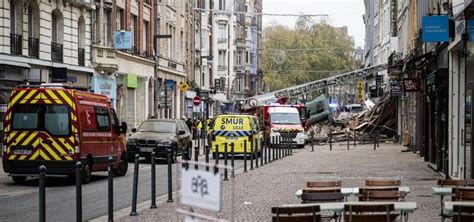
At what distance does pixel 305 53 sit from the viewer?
99438 mm

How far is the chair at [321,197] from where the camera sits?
1173 centimetres

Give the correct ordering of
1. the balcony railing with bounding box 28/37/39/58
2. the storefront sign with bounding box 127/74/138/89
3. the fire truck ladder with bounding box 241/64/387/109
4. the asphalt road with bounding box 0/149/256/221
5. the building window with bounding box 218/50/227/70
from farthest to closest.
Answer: the building window with bounding box 218/50/227/70 < the fire truck ladder with bounding box 241/64/387/109 < the storefront sign with bounding box 127/74/138/89 < the balcony railing with bounding box 28/37/39/58 < the asphalt road with bounding box 0/149/256/221

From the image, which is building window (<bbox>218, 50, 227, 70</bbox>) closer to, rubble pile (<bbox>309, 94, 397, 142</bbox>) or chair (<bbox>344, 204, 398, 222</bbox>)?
rubble pile (<bbox>309, 94, 397, 142</bbox>)

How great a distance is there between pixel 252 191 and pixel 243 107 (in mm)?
40628

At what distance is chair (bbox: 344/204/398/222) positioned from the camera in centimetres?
919

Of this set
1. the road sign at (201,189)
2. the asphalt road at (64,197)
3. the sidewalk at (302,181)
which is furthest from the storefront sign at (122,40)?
the road sign at (201,189)

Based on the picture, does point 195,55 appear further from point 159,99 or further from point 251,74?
point 251,74

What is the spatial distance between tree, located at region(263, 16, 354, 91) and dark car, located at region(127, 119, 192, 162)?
69.5 metres

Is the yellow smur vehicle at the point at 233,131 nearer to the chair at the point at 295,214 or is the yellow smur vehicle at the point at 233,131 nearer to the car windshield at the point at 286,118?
the car windshield at the point at 286,118

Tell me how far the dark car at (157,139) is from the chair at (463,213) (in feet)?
59.8

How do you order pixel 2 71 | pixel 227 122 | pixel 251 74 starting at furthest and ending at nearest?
pixel 251 74 → pixel 227 122 → pixel 2 71

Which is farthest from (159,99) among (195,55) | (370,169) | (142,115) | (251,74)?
(251,74)

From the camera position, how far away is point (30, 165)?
19094mm

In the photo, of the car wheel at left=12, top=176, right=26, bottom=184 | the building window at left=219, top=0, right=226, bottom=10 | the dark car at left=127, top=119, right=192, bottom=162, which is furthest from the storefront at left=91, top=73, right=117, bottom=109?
the building window at left=219, top=0, right=226, bottom=10
